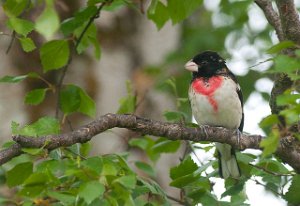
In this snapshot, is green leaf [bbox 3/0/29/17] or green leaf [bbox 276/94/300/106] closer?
green leaf [bbox 276/94/300/106]

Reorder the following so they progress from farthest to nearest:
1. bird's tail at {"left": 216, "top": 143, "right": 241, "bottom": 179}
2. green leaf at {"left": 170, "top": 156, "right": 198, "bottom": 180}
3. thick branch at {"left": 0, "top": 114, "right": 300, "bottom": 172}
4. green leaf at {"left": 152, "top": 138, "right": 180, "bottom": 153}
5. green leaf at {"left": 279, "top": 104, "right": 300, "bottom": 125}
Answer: green leaf at {"left": 152, "top": 138, "right": 180, "bottom": 153} → bird's tail at {"left": 216, "top": 143, "right": 241, "bottom": 179} → green leaf at {"left": 170, "top": 156, "right": 198, "bottom": 180} → thick branch at {"left": 0, "top": 114, "right": 300, "bottom": 172} → green leaf at {"left": 279, "top": 104, "right": 300, "bottom": 125}

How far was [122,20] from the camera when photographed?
6137mm

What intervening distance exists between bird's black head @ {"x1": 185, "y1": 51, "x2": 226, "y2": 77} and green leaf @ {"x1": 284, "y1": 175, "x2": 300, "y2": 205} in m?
1.97

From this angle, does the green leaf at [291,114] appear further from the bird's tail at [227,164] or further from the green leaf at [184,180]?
the bird's tail at [227,164]

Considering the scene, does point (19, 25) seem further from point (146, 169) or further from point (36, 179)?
point (146, 169)

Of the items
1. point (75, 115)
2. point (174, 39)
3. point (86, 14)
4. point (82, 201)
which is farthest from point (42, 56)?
point (174, 39)

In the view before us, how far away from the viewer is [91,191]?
262cm

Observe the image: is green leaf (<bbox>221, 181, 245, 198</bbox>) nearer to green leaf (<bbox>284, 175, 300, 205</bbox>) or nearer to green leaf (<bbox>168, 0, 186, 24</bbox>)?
green leaf (<bbox>284, 175, 300, 205</bbox>)

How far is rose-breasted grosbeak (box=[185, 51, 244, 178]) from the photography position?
531cm

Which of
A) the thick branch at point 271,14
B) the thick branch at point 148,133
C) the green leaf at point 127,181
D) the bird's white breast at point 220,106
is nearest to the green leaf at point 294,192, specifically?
the thick branch at point 148,133

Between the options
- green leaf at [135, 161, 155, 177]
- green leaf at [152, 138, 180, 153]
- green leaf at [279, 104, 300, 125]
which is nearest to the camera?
green leaf at [279, 104, 300, 125]

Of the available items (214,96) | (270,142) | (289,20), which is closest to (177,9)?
(289,20)

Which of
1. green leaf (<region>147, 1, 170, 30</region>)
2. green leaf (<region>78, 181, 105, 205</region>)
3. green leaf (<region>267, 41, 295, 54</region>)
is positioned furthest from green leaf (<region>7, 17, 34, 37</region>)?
green leaf (<region>267, 41, 295, 54</region>)

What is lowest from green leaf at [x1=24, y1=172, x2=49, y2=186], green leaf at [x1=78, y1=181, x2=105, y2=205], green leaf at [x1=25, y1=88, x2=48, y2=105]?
green leaf at [x1=24, y1=172, x2=49, y2=186]
